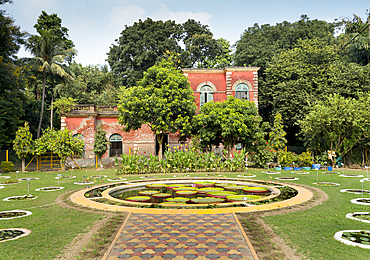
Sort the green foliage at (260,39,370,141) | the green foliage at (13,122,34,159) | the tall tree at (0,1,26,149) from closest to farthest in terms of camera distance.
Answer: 1. the green foliage at (13,122,34,159)
2. the tall tree at (0,1,26,149)
3. the green foliage at (260,39,370,141)

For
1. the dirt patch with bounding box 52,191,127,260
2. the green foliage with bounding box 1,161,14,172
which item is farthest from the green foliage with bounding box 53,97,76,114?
the dirt patch with bounding box 52,191,127,260

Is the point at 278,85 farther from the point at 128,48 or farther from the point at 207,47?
the point at 128,48

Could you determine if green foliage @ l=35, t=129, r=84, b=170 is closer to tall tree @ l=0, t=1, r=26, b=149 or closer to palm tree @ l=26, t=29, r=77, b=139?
tall tree @ l=0, t=1, r=26, b=149

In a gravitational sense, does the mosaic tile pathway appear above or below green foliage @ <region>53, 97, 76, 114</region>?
below

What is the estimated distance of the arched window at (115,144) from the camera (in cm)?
2874

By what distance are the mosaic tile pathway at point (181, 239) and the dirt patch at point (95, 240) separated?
7.3 inches

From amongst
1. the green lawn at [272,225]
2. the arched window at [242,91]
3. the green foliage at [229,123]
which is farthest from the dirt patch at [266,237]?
the arched window at [242,91]

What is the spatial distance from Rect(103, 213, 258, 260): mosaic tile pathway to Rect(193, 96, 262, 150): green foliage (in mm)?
13600

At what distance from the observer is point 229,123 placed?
785 inches

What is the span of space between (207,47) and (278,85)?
670 inches

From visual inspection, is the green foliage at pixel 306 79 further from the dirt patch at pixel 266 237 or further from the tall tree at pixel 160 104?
the dirt patch at pixel 266 237

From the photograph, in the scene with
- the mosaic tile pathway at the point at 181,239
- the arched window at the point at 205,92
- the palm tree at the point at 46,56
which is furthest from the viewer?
the arched window at the point at 205,92

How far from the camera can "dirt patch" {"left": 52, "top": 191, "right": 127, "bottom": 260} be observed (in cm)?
474

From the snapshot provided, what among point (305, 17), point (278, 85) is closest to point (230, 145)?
point (278, 85)
